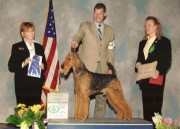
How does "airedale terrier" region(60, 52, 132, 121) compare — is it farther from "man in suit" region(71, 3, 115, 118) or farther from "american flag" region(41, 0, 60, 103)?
"american flag" region(41, 0, 60, 103)

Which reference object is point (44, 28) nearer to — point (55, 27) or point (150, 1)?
point (55, 27)

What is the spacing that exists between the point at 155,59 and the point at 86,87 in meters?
1.03

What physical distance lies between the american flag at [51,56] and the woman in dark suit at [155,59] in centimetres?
124

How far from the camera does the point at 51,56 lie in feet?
14.1

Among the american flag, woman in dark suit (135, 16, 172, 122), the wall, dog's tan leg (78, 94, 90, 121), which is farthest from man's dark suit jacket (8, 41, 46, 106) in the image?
woman in dark suit (135, 16, 172, 122)

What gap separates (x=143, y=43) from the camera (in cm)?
374

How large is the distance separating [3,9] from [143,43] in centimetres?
205

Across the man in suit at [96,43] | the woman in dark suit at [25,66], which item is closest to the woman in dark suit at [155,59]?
the man in suit at [96,43]

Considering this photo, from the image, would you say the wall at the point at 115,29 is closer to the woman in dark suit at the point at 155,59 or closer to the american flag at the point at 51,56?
the american flag at the point at 51,56

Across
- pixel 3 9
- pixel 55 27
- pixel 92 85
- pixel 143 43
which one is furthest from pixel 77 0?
pixel 92 85

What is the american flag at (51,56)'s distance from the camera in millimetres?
4234

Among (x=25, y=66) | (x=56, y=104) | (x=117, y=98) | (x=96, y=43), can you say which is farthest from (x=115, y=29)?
(x=56, y=104)

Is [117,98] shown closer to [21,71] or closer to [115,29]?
[21,71]

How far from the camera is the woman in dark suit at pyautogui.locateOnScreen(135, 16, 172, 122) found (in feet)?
11.5
